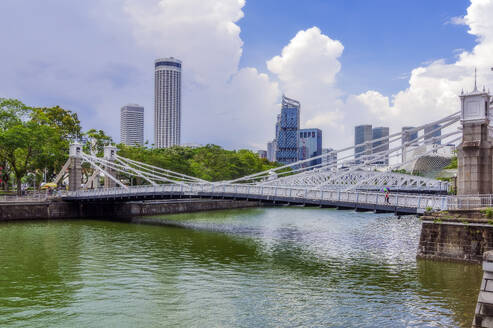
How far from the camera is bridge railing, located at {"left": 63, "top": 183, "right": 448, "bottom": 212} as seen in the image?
930 inches

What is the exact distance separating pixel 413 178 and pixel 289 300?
7208 cm

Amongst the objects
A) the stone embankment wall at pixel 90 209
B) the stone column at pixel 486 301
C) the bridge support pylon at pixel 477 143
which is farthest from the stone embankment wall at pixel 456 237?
the stone embankment wall at pixel 90 209

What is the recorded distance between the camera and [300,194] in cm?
2861

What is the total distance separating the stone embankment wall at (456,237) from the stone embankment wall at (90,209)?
1274 inches

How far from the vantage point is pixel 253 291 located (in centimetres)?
1672

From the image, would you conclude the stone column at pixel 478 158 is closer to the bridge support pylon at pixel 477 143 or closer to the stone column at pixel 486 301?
the bridge support pylon at pixel 477 143

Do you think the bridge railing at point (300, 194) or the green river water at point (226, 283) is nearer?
the green river water at point (226, 283)

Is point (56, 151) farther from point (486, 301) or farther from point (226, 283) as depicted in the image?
point (486, 301)

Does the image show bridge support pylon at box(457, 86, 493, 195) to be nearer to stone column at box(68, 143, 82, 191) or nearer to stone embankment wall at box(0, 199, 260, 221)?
stone embankment wall at box(0, 199, 260, 221)

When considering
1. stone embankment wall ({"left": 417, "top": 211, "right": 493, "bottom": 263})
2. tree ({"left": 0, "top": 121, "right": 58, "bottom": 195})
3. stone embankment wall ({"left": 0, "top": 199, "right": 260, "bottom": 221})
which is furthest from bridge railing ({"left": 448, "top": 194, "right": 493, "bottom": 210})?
tree ({"left": 0, "top": 121, "right": 58, "bottom": 195})

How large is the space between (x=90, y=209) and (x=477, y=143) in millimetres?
36147

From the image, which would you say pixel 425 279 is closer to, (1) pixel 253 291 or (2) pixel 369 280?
(2) pixel 369 280

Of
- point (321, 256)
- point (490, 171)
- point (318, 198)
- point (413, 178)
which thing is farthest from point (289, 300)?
point (413, 178)

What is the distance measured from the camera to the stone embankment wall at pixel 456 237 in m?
19.7
